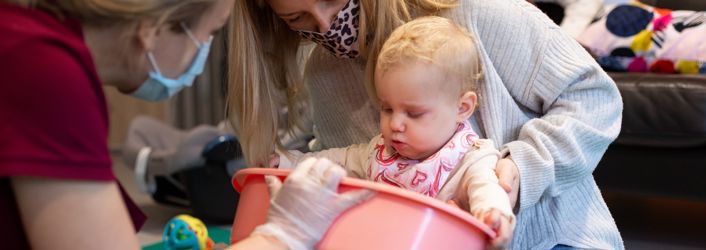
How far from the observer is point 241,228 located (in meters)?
1.12

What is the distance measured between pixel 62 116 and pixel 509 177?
618mm

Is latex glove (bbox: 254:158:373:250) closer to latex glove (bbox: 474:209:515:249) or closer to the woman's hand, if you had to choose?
latex glove (bbox: 474:209:515:249)

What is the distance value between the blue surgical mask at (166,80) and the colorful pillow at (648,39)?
5.11 feet

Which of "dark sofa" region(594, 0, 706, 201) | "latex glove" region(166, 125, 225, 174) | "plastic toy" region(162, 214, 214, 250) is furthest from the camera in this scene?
"latex glove" region(166, 125, 225, 174)

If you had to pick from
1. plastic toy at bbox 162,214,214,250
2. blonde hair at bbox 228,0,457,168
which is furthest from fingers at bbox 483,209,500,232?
plastic toy at bbox 162,214,214,250

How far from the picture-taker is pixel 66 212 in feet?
2.56

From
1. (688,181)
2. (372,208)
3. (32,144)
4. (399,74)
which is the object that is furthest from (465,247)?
(688,181)

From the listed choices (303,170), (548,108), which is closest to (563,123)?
(548,108)

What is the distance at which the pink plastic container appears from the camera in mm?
947

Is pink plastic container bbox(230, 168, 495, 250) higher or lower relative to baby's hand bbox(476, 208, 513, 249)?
higher

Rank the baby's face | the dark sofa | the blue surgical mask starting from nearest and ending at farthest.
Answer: the blue surgical mask, the baby's face, the dark sofa

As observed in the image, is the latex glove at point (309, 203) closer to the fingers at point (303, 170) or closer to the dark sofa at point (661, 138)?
the fingers at point (303, 170)

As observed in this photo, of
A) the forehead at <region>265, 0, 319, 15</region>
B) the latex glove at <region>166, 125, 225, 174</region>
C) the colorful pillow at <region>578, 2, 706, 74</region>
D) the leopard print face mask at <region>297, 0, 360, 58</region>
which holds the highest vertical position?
the forehead at <region>265, 0, 319, 15</region>

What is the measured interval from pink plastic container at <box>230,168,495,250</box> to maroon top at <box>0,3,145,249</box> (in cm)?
29
